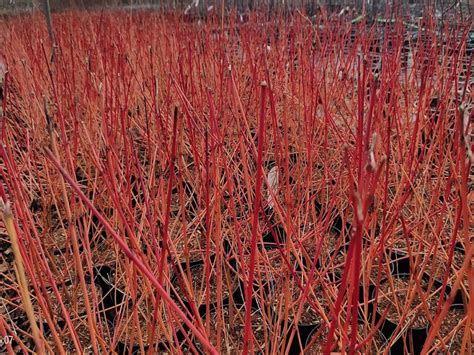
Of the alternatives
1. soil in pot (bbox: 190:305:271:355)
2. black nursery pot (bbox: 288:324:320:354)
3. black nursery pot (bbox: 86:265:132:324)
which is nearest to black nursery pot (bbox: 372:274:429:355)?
black nursery pot (bbox: 288:324:320:354)

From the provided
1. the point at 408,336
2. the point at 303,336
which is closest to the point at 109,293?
the point at 303,336

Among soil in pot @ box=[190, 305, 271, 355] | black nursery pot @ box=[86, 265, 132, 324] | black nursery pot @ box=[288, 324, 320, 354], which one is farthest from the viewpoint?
black nursery pot @ box=[86, 265, 132, 324]

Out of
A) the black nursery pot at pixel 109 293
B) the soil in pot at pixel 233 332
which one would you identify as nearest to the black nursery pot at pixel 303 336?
the soil in pot at pixel 233 332

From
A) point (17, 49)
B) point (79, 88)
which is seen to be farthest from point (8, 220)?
point (17, 49)

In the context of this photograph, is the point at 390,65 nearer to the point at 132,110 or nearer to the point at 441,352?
the point at 441,352

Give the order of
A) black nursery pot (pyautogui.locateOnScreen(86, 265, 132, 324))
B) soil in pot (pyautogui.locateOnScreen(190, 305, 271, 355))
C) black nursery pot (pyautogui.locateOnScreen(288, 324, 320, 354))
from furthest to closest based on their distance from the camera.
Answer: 1. black nursery pot (pyautogui.locateOnScreen(86, 265, 132, 324))
2. black nursery pot (pyautogui.locateOnScreen(288, 324, 320, 354))
3. soil in pot (pyautogui.locateOnScreen(190, 305, 271, 355))

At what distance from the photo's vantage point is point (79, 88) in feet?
6.70

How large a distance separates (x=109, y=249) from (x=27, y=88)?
0.92 metres

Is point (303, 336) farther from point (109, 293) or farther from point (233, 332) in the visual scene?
point (109, 293)

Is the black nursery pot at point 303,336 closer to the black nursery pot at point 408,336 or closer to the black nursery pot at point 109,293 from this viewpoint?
the black nursery pot at point 408,336

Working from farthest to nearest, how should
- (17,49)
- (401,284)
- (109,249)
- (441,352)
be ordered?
(17,49) → (109,249) → (401,284) → (441,352)

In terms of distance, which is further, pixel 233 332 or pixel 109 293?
pixel 109 293

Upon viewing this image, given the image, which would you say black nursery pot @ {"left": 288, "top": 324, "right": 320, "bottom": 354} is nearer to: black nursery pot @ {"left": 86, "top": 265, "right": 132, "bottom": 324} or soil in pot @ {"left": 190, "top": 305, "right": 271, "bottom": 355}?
soil in pot @ {"left": 190, "top": 305, "right": 271, "bottom": 355}

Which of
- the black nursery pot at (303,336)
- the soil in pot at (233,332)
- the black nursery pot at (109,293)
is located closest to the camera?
the soil in pot at (233,332)
